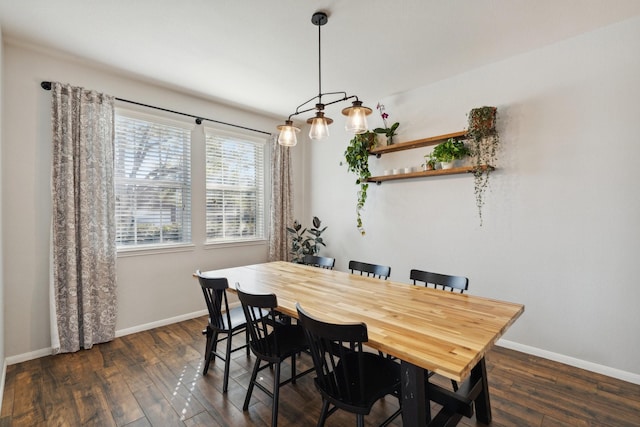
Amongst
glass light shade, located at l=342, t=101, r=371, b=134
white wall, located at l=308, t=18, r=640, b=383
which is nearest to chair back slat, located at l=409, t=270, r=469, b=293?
white wall, located at l=308, t=18, r=640, b=383

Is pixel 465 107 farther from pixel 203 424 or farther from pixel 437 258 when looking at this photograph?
pixel 203 424

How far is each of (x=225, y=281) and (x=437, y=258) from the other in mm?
2375

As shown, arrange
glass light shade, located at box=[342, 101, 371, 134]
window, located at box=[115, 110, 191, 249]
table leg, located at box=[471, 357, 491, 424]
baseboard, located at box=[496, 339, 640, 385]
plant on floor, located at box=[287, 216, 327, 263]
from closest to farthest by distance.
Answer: table leg, located at box=[471, 357, 491, 424] < glass light shade, located at box=[342, 101, 371, 134] < baseboard, located at box=[496, 339, 640, 385] < window, located at box=[115, 110, 191, 249] < plant on floor, located at box=[287, 216, 327, 263]

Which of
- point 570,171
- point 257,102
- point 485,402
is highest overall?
point 257,102

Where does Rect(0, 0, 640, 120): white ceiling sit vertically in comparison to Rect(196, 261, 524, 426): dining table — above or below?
above

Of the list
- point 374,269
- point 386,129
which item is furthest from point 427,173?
point 374,269

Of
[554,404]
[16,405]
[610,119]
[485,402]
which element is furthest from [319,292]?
[610,119]

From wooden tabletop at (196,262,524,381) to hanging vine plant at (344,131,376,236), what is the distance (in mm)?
1626

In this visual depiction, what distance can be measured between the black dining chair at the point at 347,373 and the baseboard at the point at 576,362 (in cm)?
193

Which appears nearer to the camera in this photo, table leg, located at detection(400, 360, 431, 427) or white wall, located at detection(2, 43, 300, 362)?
table leg, located at detection(400, 360, 431, 427)

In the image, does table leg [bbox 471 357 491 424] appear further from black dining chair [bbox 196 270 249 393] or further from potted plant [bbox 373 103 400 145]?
potted plant [bbox 373 103 400 145]

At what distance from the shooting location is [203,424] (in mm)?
1854

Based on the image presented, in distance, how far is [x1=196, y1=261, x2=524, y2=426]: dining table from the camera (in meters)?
1.21

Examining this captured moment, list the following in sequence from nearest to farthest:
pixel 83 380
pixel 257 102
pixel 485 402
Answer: pixel 485 402
pixel 83 380
pixel 257 102
